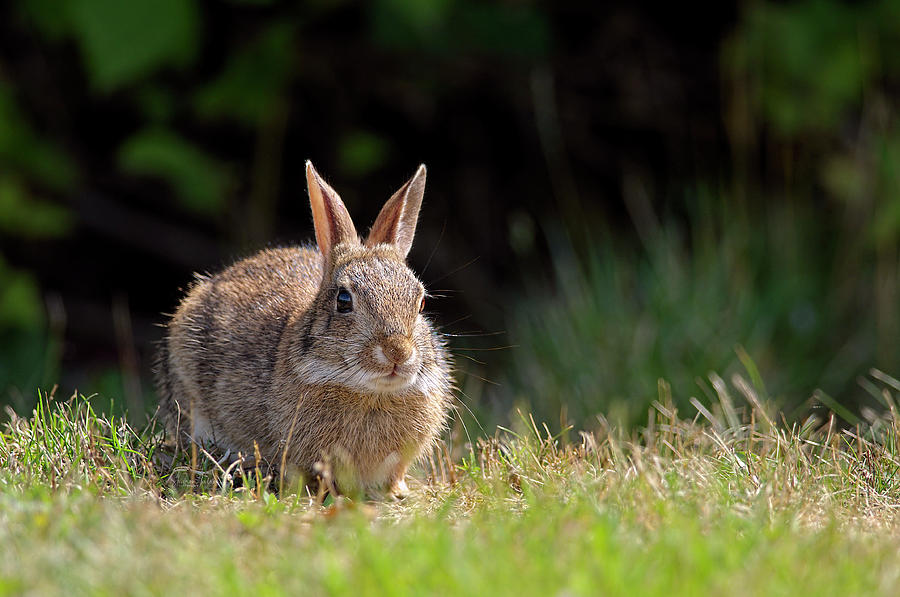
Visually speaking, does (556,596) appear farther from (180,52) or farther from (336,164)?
(336,164)

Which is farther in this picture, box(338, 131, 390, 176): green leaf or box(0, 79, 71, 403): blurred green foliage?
box(338, 131, 390, 176): green leaf

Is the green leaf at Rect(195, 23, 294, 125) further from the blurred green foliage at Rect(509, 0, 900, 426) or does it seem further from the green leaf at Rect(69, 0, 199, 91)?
the blurred green foliage at Rect(509, 0, 900, 426)

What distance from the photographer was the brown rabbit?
13.6 ft

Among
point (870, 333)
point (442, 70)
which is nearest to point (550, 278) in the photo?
point (442, 70)

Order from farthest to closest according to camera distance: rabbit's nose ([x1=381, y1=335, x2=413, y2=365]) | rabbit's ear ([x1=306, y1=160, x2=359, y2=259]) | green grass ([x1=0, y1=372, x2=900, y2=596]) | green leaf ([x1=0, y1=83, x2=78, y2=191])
Result: green leaf ([x1=0, y1=83, x2=78, y2=191])
rabbit's ear ([x1=306, y1=160, x2=359, y2=259])
rabbit's nose ([x1=381, y1=335, x2=413, y2=365])
green grass ([x1=0, y1=372, x2=900, y2=596])

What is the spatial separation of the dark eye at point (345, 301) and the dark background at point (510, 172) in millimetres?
1940

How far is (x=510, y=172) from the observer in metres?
8.96

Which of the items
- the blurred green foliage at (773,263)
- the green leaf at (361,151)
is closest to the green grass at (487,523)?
the blurred green foliage at (773,263)

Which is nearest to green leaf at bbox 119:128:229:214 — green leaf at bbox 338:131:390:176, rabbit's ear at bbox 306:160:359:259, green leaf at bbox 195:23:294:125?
green leaf at bbox 195:23:294:125

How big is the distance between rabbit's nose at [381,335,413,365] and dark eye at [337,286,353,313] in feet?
0.93

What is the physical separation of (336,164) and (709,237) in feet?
9.39

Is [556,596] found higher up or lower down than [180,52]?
lower down

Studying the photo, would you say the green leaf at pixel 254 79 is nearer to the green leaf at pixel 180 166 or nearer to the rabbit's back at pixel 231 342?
the green leaf at pixel 180 166

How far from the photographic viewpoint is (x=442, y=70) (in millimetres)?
7887
